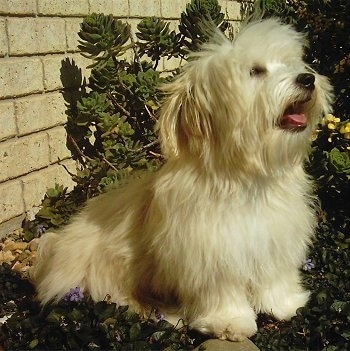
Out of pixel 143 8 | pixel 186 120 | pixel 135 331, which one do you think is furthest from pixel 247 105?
Result: pixel 143 8

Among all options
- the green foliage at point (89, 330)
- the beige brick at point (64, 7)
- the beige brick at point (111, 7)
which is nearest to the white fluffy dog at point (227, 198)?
the green foliage at point (89, 330)

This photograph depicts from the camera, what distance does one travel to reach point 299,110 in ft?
7.79

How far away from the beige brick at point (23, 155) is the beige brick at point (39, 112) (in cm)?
6

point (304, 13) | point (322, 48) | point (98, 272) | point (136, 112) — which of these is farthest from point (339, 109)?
point (98, 272)

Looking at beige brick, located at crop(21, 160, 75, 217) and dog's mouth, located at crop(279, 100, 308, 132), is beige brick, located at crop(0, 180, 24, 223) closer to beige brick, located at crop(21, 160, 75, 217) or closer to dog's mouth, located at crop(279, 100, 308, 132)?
beige brick, located at crop(21, 160, 75, 217)

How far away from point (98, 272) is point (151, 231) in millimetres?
354

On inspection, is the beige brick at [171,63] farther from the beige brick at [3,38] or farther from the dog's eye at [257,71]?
the dog's eye at [257,71]

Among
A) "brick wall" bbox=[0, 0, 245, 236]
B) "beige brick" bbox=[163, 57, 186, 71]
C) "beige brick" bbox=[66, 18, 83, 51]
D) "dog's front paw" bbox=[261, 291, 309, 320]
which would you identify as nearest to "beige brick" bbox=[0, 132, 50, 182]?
"brick wall" bbox=[0, 0, 245, 236]

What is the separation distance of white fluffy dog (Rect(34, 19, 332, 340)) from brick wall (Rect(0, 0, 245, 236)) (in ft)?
3.41

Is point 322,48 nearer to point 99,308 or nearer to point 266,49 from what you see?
point 266,49

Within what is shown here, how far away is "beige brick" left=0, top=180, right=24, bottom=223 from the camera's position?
3.48 meters

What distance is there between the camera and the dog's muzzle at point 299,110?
2258 millimetres

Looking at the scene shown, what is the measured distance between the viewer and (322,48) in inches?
162

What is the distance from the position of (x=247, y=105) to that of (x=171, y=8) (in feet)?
9.68
